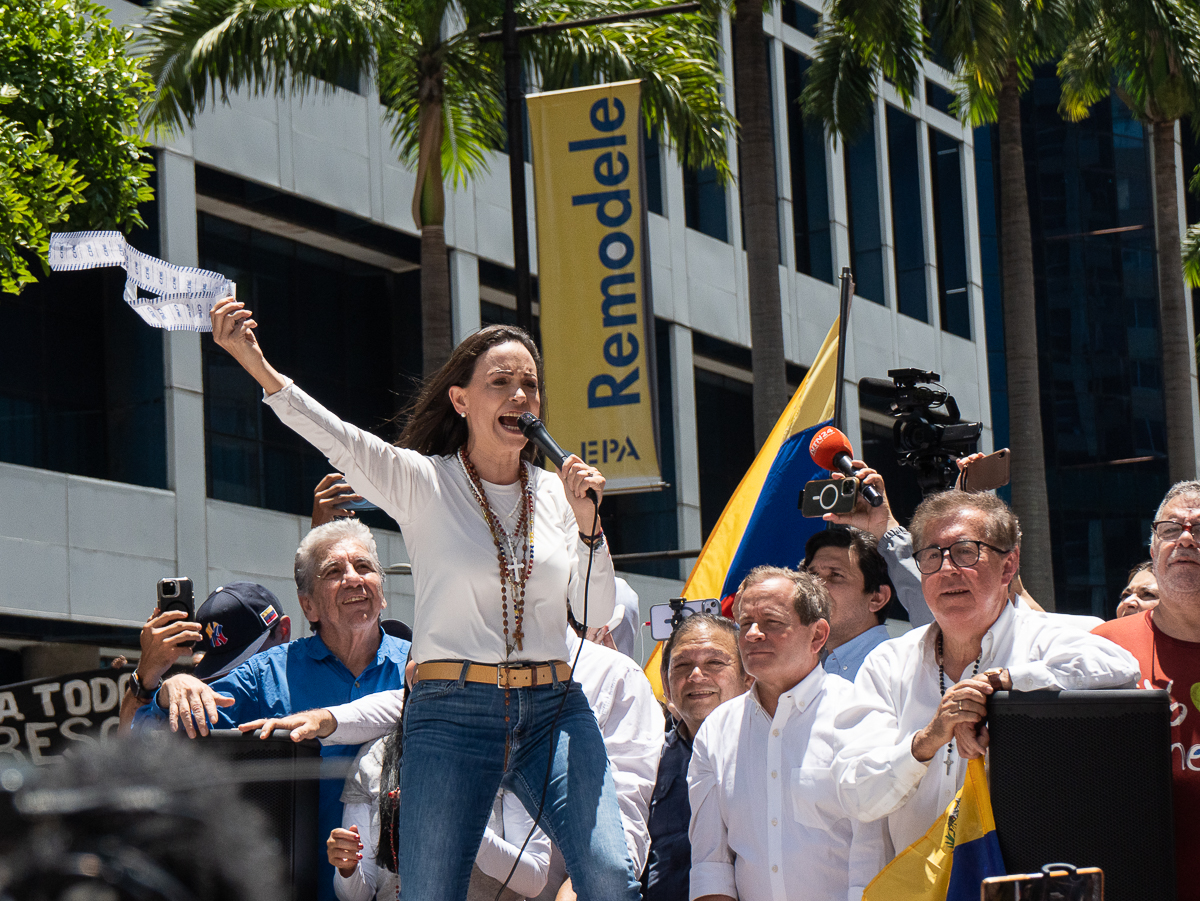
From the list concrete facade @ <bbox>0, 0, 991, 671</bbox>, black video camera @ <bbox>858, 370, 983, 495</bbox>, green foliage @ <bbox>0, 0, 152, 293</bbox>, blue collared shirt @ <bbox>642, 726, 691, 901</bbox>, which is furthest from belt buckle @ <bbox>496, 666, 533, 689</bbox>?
concrete facade @ <bbox>0, 0, 991, 671</bbox>

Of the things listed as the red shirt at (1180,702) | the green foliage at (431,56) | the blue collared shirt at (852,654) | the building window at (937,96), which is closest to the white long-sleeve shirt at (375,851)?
the blue collared shirt at (852,654)

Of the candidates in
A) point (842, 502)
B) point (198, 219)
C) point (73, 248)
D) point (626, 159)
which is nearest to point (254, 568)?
point (198, 219)

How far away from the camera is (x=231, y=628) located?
6258mm

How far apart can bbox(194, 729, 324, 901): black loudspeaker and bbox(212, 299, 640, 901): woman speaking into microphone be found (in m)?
0.52

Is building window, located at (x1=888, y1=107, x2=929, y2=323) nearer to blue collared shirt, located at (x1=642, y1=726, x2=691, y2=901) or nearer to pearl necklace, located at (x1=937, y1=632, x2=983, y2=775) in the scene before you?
blue collared shirt, located at (x1=642, y1=726, x2=691, y2=901)

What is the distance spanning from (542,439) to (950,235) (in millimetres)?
32592

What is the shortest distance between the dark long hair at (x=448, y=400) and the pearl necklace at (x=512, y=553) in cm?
17

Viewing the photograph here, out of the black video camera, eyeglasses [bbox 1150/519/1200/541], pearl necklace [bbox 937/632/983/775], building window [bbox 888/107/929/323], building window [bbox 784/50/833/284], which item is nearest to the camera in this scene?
pearl necklace [bbox 937/632/983/775]

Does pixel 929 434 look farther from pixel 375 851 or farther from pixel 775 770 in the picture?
pixel 375 851

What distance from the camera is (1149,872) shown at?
160 inches

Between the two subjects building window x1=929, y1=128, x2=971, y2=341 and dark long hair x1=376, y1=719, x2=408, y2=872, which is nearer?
dark long hair x1=376, y1=719, x2=408, y2=872

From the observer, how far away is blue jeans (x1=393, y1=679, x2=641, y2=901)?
4.15 m

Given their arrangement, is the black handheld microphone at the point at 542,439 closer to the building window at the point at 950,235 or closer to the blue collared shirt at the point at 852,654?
the blue collared shirt at the point at 852,654

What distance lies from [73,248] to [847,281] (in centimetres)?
558
